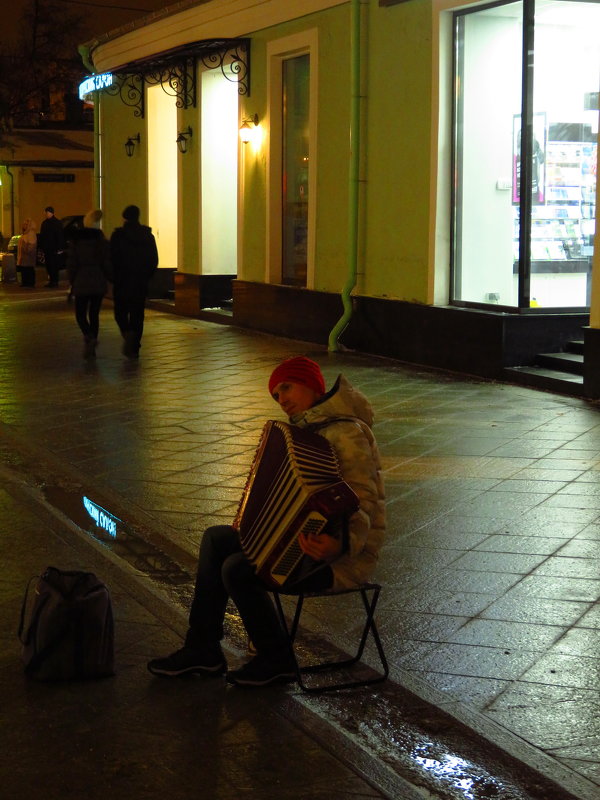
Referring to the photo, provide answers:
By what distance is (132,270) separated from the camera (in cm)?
1415

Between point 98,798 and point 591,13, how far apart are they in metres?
10.4

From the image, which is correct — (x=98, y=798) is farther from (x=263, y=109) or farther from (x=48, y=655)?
(x=263, y=109)

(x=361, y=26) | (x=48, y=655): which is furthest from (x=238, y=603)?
(x=361, y=26)

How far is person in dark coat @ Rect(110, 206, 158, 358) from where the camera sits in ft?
46.4

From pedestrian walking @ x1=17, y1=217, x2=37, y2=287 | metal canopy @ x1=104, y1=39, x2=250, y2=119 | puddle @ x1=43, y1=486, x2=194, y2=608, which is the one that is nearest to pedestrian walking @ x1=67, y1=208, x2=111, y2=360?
metal canopy @ x1=104, y1=39, x2=250, y2=119

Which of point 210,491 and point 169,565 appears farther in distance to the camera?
point 210,491

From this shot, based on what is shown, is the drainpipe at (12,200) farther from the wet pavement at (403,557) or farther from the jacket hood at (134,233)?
the wet pavement at (403,557)

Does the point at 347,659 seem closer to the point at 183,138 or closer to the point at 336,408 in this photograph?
the point at 336,408

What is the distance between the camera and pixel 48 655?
4.47 m

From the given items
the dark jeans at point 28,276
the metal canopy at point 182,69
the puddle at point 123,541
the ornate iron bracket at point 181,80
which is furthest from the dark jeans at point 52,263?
the puddle at point 123,541

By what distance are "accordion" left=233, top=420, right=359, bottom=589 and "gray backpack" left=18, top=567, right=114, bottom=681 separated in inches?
27.1

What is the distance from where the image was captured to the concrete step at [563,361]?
11500 millimetres

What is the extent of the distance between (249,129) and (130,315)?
14.6 feet

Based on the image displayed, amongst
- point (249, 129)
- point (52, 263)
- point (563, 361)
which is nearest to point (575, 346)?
point (563, 361)
